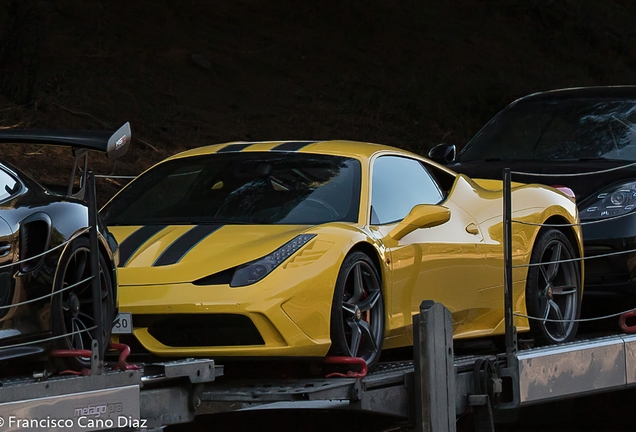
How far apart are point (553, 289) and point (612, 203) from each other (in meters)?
0.94

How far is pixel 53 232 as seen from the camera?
16.2ft

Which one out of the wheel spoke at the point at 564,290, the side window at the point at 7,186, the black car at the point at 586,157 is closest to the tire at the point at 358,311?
the side window at the point at 7,186

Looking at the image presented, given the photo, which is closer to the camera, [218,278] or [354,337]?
[218,278]

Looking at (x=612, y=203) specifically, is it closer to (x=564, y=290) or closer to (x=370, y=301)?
(x=564, y=290)

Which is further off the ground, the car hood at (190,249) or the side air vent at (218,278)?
the car hood at (190,249)

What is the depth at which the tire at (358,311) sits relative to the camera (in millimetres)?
5836

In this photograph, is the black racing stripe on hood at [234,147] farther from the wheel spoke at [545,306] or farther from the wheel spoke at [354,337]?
the wheel spoke at [545,306]

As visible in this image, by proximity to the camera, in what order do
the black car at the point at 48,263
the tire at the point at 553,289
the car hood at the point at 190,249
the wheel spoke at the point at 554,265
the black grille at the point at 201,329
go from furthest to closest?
the wheel spoke at the point at 554,265, the tire at the point at 553,289, the car hood at the point at 190,249, the black grille at the point at 201,329, the black car at the point at 48,263

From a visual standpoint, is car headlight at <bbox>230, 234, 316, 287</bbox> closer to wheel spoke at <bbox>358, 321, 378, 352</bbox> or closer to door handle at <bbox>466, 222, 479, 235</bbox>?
wheel spoke at <bbox>358, 321, 378, 352</bbox>

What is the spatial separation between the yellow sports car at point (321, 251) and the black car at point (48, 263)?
0.55 metres

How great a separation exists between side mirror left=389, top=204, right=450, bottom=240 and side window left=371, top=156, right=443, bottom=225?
0.12 meters

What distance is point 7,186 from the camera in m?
4.94

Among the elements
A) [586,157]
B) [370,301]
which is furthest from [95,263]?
[586,157]

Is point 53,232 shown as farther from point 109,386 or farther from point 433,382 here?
point 433,382
